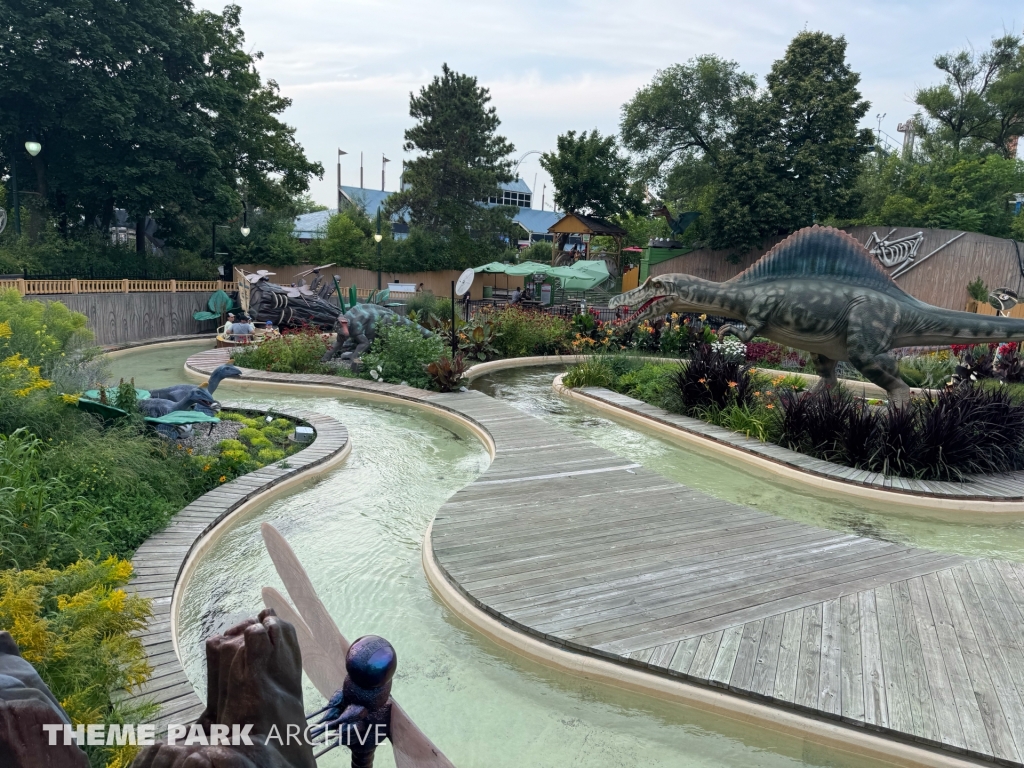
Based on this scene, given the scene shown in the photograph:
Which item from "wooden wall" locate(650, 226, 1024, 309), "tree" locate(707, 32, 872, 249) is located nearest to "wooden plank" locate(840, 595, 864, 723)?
"wooden wall" locate(650, 226, 1024, 309)

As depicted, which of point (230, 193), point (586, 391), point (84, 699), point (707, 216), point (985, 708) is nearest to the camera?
point (84, 699)

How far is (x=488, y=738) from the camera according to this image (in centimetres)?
316

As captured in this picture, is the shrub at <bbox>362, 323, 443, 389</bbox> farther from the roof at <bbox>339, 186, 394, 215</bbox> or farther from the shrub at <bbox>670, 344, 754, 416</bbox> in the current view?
the roof at <bbox>339, 186, 394, 215</bbox>

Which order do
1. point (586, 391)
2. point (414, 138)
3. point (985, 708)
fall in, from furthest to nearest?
point (414, 138) < point (586, 391) < point (985, 708)

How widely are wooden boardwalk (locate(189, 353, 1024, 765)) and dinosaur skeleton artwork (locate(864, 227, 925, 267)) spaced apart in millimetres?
16596

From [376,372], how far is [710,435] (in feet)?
19.5

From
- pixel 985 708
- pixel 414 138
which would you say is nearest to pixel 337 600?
pixel 985 708

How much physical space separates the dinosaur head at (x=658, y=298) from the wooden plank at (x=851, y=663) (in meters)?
6.72

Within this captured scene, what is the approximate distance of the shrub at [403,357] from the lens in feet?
37.3

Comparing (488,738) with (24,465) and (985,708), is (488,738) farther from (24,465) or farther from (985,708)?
(24,465)

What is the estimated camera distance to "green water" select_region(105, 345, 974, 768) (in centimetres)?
310

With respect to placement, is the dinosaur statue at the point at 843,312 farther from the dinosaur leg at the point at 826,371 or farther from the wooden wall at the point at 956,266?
the wooden wall at the point at 956,266

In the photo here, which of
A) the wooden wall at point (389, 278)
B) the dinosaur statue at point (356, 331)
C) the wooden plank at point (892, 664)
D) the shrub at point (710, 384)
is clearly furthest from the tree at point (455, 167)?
the wooden plank at point (892, 664)

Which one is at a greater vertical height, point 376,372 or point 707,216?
point 707,216
